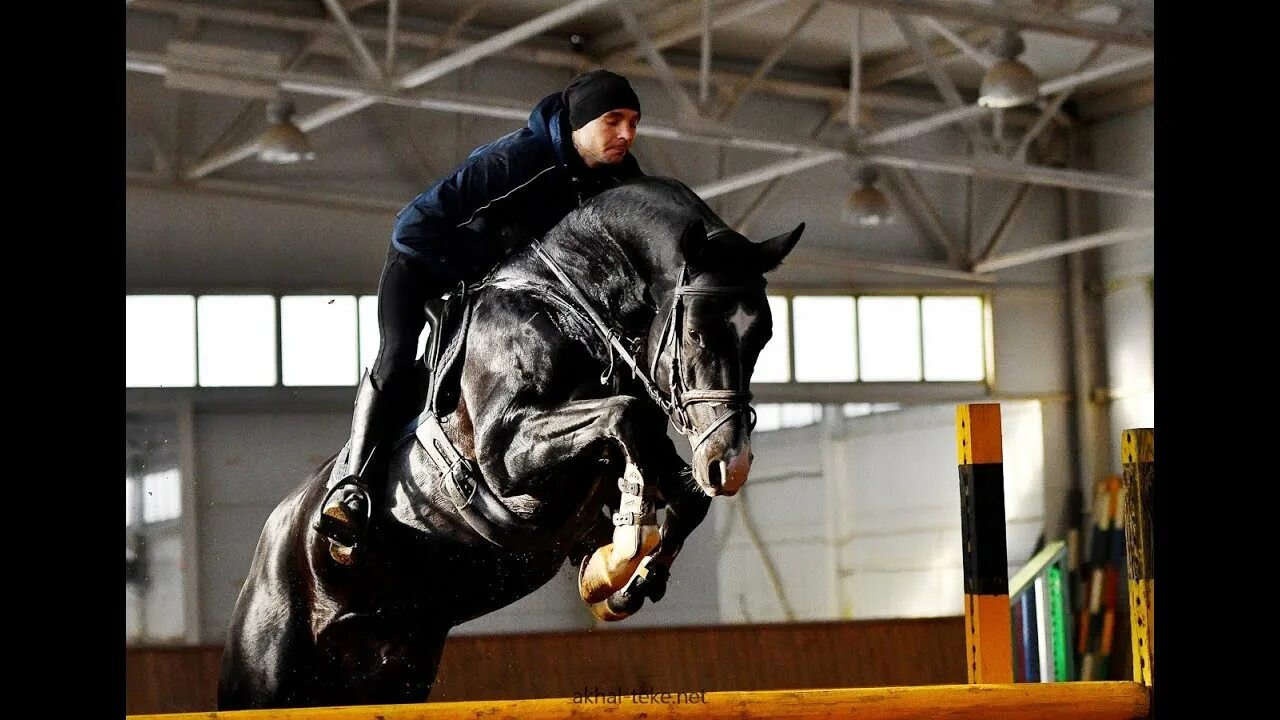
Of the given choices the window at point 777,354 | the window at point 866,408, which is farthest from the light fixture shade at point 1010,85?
the window at point 866,408

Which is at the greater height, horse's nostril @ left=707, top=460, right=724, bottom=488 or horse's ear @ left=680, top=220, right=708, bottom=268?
horse's ear @ left=680, top=220, right=708, bottom=268

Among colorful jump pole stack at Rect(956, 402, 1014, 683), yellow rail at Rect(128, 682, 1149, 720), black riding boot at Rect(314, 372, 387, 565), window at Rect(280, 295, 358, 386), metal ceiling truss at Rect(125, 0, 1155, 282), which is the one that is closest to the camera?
yellow rail at Rect(128, 682, 1149, 720)

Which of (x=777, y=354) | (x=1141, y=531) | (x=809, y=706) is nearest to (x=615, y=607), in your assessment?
(x=809, y=706)

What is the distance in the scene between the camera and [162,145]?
822 cm

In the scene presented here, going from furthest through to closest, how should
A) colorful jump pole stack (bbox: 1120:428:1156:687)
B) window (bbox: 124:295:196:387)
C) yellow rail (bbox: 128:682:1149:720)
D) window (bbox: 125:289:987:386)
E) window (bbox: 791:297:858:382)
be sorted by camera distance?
1. window (bbox: 791:297:858:382)
2. window (bbox: 124:295:196:387)
3. window (bbox: 125:289:987:386)
4. colorful jump pole stack (bbox: 1120:428:1156:687)
5. yellow rail (bbox: 128:682:1149:720)

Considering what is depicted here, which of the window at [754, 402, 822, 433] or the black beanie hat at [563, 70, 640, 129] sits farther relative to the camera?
the window at [754, 402, 822, 433]

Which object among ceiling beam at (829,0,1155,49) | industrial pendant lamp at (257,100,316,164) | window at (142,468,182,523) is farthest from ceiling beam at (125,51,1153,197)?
→ window at (142,468,182,523)

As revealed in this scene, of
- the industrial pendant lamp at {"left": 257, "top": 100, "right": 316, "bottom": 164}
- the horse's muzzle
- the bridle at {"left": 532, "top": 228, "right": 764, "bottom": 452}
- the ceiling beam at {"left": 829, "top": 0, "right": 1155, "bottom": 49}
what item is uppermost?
the ceiling beam at {"left": 829, "top": 0, "right": 1155, "bottom": 49}

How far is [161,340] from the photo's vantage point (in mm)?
8633

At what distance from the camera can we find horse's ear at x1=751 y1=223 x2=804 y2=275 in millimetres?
3068

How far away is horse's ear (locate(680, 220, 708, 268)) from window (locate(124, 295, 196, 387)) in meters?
5.35

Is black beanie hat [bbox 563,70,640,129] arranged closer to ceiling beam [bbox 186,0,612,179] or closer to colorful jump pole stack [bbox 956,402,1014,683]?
colorful jump pole stack [bbox 956,402,1014,683]

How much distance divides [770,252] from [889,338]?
8304 millimetres

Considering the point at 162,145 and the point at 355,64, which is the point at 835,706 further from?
the point at 162,145
